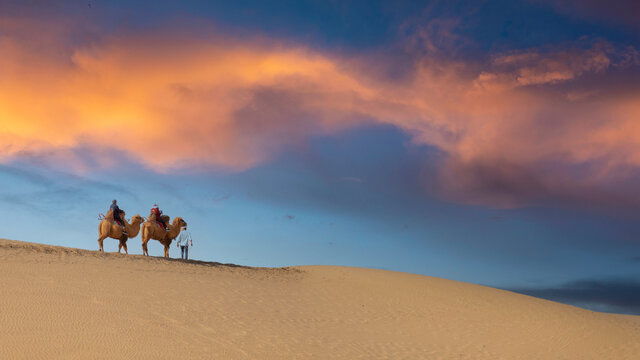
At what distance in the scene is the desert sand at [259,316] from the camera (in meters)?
15.2

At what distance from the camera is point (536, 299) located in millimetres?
28750

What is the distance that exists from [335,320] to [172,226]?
13.5 meters

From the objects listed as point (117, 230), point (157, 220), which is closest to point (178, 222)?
point (157, 220)

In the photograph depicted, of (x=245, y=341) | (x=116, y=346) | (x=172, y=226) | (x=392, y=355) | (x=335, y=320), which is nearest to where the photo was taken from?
(x=116, y=346)

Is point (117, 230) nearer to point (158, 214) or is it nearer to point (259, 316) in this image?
point (158, 214)

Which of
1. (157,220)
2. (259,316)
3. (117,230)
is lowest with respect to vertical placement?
(259,316)

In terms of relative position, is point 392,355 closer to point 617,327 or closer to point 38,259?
point 617,327

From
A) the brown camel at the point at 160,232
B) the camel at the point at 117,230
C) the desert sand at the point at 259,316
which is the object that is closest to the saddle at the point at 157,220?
the brown camel at the point at 160,232

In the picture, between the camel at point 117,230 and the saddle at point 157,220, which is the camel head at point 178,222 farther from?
the camel at point 117,230

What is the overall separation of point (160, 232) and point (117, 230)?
251cm

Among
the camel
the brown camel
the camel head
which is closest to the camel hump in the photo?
the camel

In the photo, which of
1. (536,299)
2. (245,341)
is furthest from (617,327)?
(245,341)

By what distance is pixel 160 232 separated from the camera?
2939 centimetres

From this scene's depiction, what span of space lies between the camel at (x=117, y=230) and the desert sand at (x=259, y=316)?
1887 millimetres
